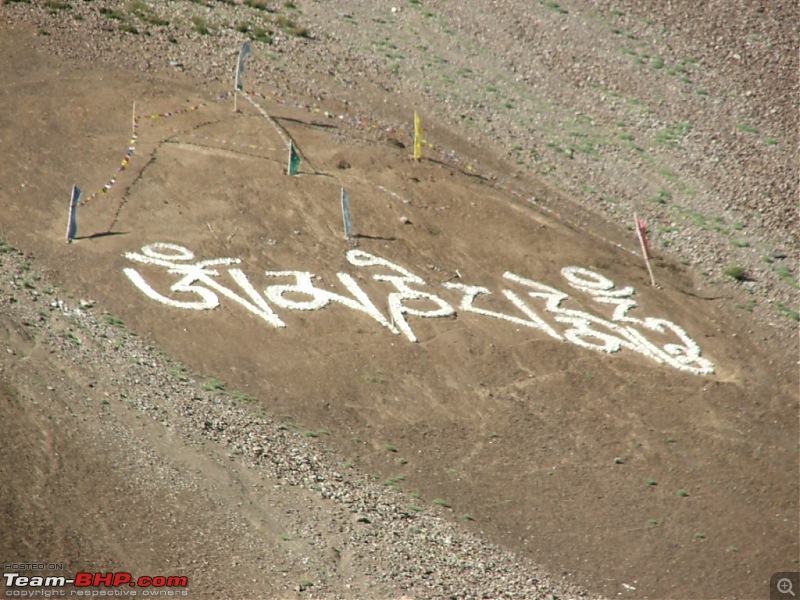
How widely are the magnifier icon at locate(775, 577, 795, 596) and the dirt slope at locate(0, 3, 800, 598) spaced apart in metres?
0.28

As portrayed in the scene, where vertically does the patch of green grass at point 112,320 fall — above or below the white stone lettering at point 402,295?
below

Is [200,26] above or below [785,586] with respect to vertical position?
above

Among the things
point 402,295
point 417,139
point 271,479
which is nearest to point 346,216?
point 402,295

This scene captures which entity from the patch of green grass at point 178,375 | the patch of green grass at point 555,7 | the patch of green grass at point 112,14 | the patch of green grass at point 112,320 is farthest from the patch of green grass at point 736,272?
the patch of green grass at point 112,14

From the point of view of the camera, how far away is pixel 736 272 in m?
30.1

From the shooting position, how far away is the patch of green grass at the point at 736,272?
30.0 meters

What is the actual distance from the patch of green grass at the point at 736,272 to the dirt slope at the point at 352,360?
367mm

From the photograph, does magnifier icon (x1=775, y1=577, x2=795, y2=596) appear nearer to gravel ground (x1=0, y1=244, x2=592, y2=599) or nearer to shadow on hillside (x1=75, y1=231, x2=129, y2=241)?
gravel ground (x1=0, y1=244, x2=592, y2=599)

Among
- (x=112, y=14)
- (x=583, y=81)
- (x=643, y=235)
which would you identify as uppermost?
(x=583, y=81)

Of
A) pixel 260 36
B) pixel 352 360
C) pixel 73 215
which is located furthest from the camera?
pixel 260 36

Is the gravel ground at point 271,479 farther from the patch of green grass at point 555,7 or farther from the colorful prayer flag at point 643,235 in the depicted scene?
the patch of green grass at point 555,7

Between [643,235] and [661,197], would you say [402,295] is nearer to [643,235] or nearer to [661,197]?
[643,235]

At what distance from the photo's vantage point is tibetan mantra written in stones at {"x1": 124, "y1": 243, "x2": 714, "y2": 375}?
25766 mm

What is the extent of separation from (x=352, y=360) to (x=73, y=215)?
7159 mm
